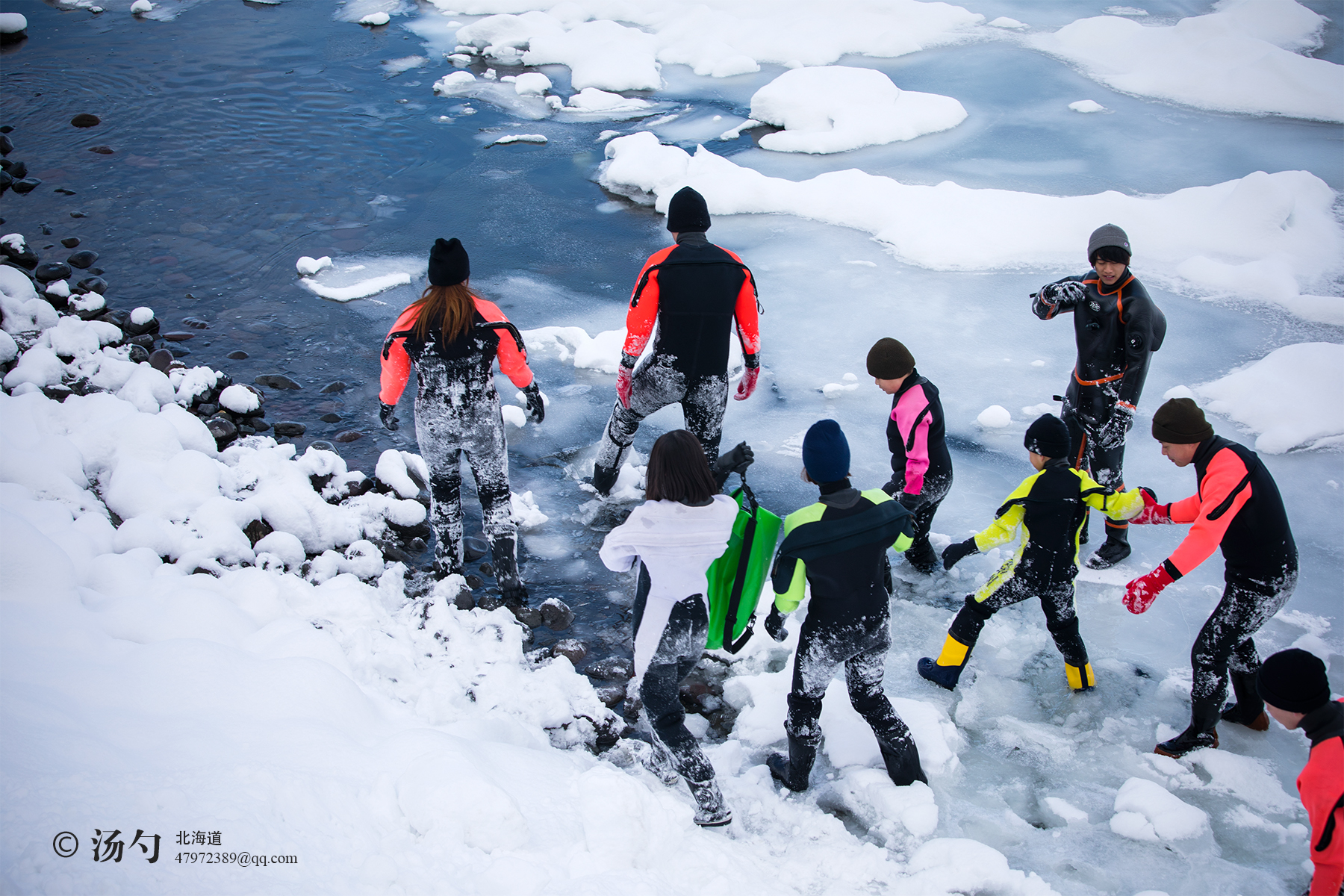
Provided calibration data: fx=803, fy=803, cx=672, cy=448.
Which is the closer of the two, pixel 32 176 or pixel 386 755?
pixel 386 755

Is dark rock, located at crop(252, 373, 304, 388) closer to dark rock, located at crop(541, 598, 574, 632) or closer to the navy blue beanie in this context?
dark rock, located at crop(541, 598, 574, 632)

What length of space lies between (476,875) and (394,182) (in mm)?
8869

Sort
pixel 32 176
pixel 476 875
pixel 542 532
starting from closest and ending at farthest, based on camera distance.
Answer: pixel 476 875 < pixel 542 532 < pixel 32 176

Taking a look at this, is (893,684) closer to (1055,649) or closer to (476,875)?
(1055,649)

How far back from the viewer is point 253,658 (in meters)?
3.01

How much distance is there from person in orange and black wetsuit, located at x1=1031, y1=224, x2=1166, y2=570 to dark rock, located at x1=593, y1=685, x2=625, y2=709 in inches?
105

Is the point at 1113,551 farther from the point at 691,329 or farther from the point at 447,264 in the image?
the point at 447,264

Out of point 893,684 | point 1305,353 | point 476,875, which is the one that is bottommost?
point 893,684

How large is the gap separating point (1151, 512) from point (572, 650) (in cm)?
262

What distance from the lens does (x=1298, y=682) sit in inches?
97.4

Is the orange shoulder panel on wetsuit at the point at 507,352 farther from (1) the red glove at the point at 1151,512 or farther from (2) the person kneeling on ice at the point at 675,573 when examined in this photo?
(1) the red glove at the point at 1151,512

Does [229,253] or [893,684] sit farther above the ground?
[229,253]

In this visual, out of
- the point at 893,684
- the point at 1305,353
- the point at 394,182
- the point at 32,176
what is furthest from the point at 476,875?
the point at 32,176

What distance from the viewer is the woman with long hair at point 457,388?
360cm
